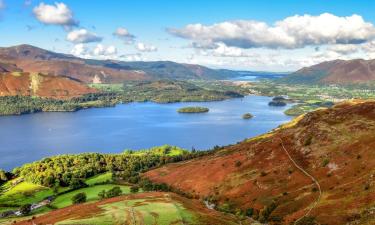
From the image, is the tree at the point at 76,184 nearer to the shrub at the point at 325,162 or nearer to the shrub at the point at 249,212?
the shrub at the point at 249,212

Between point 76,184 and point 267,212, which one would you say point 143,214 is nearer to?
point 267,212

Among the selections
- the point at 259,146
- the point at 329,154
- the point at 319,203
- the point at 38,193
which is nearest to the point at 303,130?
the point at 259,146

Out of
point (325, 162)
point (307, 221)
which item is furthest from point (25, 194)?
point (307, 221)

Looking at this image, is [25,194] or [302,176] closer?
[302,176]

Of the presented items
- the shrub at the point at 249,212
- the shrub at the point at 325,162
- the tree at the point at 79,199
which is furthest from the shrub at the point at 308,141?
the tree at the point at 79,199

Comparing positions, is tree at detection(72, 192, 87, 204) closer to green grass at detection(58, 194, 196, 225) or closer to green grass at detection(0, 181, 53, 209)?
green grass at detection(0, 181, 53, 209)

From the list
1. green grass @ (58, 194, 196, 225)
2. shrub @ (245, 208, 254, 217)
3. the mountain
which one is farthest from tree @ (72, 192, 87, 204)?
shrub @ (245, 208, 254, 217)
